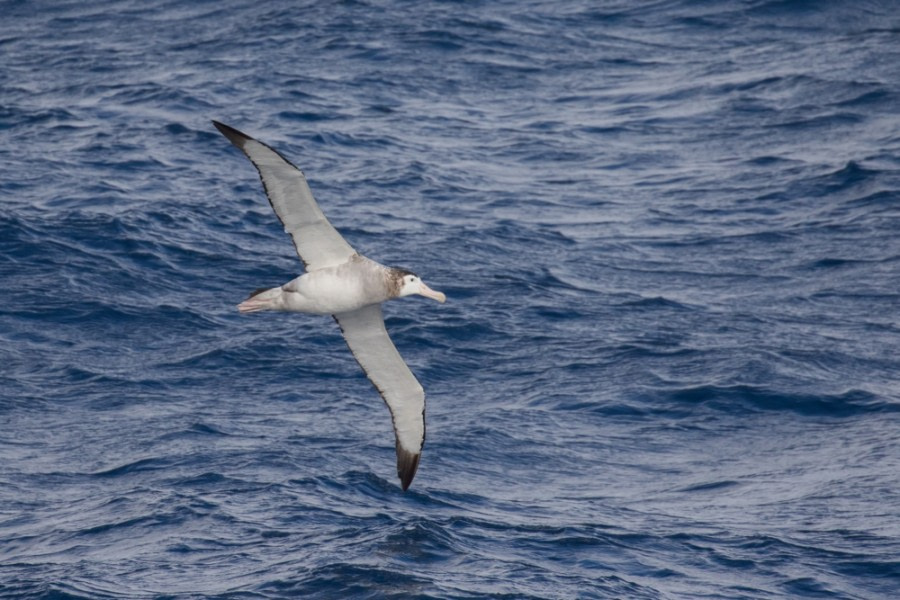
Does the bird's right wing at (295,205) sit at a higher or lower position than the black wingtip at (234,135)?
lower

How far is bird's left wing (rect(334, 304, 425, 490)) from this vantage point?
14.6 m

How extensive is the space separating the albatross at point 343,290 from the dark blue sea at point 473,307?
1036 millimetres

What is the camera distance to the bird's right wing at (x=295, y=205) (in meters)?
12.5

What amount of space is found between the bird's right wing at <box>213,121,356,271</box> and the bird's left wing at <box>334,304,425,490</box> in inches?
33.9

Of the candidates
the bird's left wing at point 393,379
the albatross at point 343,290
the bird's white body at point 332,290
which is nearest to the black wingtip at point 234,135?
the albatross at point 343,290

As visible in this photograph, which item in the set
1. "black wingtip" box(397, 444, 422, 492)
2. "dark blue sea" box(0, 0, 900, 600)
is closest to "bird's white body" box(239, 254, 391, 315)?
"black wingtip" box(397, 444, 422, 492)

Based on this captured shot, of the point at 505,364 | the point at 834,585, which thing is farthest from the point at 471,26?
the point at 834,585

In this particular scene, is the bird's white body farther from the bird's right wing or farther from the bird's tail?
the bird's right wing

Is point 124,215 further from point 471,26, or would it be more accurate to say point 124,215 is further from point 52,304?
point 471,26

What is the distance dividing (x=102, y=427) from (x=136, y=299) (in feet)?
9.98

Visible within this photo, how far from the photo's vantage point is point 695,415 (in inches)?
701

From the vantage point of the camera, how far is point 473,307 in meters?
19.8

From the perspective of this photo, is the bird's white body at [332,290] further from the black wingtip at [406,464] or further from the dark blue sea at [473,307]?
the dark blue sea at [473,307]

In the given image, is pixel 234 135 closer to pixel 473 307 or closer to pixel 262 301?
pixel 262 301
